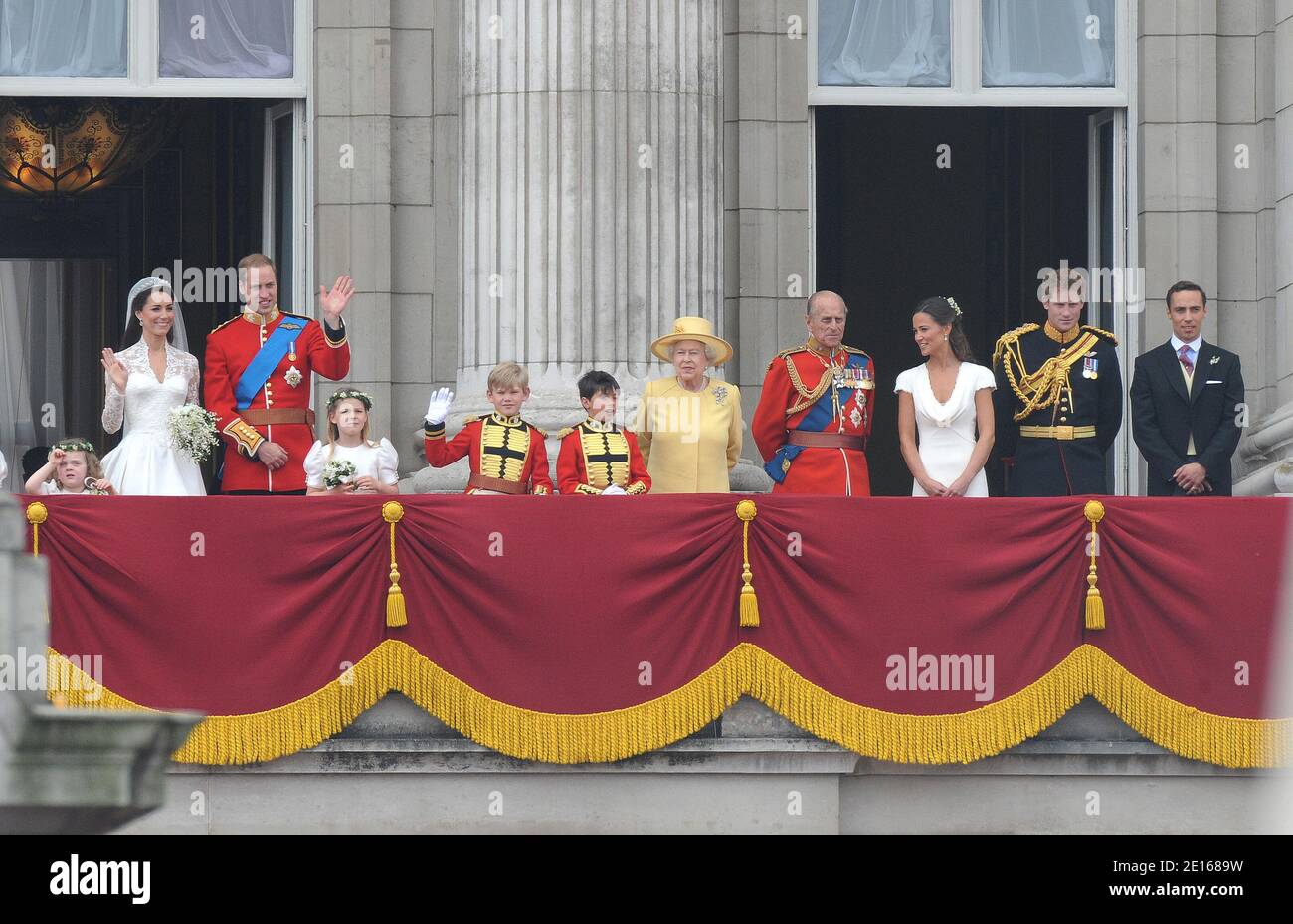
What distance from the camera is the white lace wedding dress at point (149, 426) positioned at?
605 inches

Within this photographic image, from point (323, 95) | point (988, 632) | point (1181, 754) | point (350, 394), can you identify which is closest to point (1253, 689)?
point (1181, 754)

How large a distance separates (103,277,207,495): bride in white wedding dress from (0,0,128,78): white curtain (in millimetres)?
3223

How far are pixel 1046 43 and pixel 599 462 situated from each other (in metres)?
5.63

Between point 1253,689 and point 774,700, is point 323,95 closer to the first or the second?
point 774,700

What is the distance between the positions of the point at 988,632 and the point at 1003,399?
2.19 meters

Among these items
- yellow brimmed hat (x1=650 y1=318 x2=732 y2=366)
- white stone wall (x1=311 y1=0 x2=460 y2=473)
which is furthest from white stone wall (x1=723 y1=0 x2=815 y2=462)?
yellow brimmed hat (x1=650 y1=318 x2=732 y2=366)

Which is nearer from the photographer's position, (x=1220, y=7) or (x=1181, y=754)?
(x=1181, y=754)

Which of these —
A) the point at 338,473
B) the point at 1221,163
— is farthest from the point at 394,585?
the point at 1221,163

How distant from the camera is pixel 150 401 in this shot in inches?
610

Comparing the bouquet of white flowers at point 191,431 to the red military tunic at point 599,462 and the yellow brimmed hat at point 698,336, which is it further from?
the yellow brimmed hat at point 698,336

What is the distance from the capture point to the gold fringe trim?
14.1 metres

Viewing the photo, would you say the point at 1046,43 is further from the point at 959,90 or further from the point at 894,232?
the point at 894,232

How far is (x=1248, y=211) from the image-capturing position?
1870 cm

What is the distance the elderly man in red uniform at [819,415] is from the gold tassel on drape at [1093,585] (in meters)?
1.64
